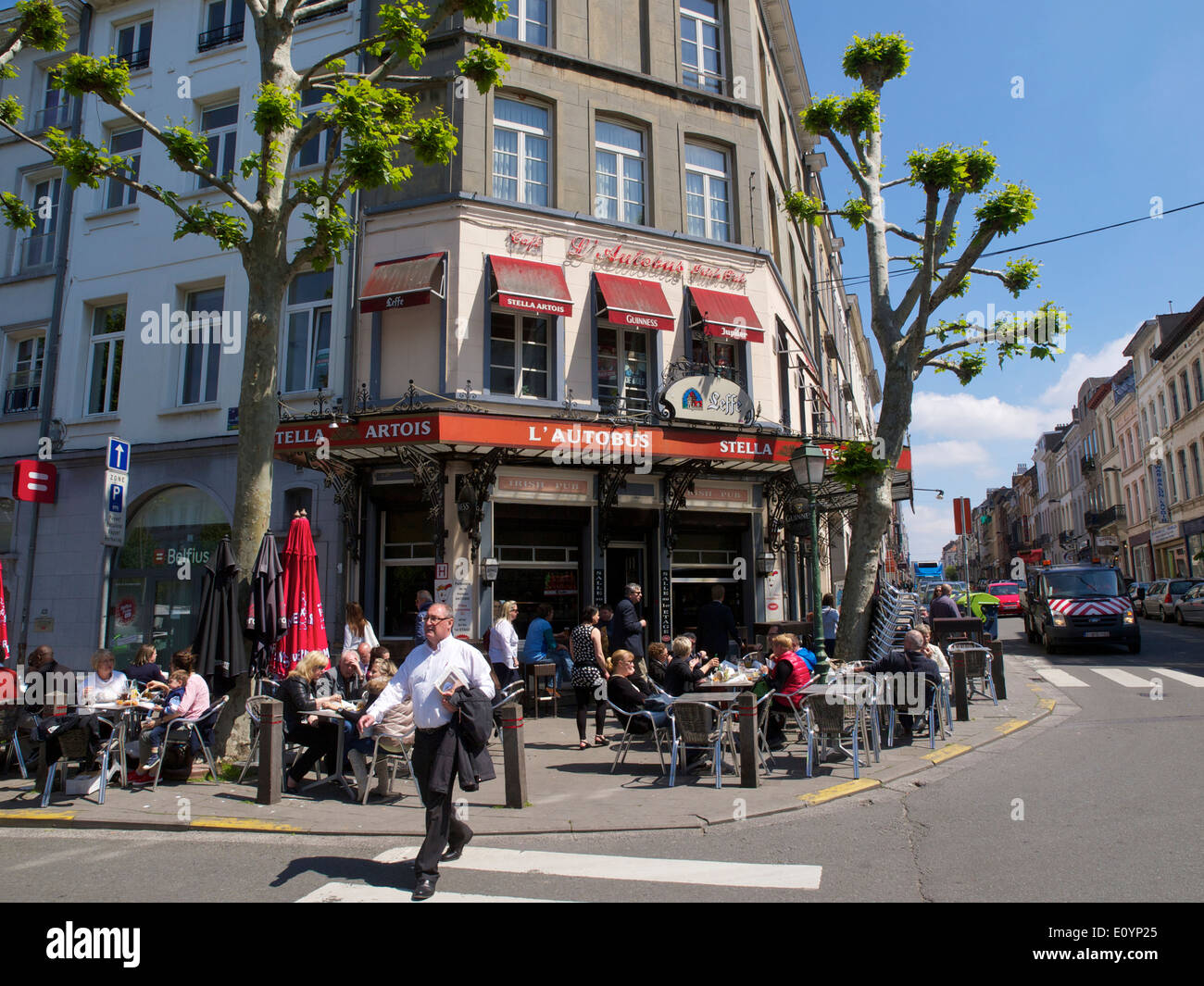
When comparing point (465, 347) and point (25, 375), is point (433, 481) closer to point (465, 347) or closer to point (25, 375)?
point (465, 347)

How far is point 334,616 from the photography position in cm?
1377

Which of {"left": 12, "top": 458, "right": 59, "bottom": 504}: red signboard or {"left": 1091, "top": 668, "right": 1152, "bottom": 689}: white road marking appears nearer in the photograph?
{"left": 1091, "top": 668, "right": 1152, "bottom": 689}: white road marking

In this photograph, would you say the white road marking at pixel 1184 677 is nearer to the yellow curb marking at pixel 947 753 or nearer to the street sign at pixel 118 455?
the yellow curb marking at pixel 947 753

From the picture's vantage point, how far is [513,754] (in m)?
7.09

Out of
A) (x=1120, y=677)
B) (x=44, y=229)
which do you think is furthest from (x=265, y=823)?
(x=44, y=229)

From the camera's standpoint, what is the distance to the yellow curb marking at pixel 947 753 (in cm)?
862

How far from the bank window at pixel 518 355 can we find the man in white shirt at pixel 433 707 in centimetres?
888

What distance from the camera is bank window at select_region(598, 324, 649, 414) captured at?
583 inches

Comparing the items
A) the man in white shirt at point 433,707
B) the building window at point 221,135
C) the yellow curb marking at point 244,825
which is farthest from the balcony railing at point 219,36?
the man in white shirt at point 433,707

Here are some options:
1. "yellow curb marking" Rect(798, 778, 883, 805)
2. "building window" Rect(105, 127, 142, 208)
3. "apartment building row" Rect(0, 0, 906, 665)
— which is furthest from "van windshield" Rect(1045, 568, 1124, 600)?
"building window" Rect(105, 127, 142, 208)

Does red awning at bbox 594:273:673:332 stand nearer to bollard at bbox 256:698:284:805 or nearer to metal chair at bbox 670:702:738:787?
metal chair at bbox 670:702:738:787

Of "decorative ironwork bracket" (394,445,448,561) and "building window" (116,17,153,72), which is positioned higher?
"building window" (116,17,153,72)

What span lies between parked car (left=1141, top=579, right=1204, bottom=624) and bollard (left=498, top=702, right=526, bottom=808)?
27.9 metres

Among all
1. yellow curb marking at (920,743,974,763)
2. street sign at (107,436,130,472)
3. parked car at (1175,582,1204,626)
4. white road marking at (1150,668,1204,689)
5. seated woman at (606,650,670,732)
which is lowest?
yellow curb marking at (920,743,974,763)
